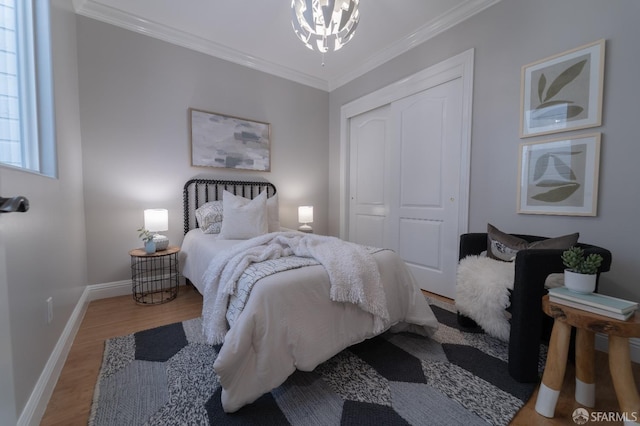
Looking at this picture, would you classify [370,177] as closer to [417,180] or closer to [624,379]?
[417,180]

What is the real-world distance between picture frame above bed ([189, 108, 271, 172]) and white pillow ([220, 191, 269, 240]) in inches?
28.5

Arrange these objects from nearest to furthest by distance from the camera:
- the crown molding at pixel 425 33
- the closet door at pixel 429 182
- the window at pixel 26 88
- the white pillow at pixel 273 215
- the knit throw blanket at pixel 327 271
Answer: the window at pixel 26 88 → the knit throw blanket at pixel 327 271 → the crown molding at pixel 425 33 → the closet door at pixel 429 182 → the white pillow at pixel 273 215

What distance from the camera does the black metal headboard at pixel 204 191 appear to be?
2977mm

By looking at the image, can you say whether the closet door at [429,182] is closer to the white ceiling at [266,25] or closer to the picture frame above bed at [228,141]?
the white ceiling at [266,25]

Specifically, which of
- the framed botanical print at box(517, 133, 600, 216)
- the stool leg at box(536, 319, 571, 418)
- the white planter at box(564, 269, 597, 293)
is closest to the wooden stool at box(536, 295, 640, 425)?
the stool leg at box(536, 319, 571, 418)

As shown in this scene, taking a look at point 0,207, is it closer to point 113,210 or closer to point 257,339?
point 257,339

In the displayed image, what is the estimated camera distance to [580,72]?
1827 millimetres

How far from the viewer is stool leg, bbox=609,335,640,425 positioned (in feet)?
3.47

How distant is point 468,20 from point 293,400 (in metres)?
3.32

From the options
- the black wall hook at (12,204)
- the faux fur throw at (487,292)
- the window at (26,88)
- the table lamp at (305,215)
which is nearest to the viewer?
the black wall hook at (12,204)

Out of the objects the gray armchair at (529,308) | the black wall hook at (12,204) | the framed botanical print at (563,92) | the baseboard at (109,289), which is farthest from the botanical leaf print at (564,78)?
the baseboard at (109,289)

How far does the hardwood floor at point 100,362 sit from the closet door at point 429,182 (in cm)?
130

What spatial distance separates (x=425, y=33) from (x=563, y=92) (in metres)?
1.46

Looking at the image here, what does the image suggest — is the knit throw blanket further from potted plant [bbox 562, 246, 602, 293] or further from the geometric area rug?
potted plant [bbox 562, 246, 602, 293]
